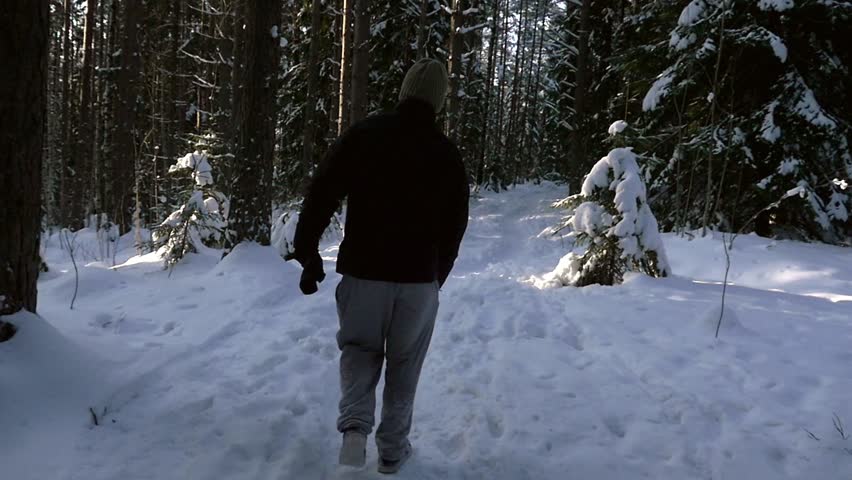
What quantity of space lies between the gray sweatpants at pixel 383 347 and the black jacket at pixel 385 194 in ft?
0.27

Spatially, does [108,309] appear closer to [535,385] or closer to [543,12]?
[535,385]

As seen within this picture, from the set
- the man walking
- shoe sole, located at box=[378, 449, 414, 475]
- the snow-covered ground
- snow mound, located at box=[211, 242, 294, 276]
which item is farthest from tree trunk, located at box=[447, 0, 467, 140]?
shoe sole, located at box=[378, 449, 414, 475]

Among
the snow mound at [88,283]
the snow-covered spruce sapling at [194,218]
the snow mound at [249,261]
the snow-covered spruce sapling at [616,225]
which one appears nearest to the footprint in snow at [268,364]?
the snow mound at [88,283]

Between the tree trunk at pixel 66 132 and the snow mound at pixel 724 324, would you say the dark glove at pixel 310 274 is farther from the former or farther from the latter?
the tree trunk at pixel 66 132

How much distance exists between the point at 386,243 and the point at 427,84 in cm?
80

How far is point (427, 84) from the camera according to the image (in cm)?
250

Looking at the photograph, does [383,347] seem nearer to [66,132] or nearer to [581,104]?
[581,104]

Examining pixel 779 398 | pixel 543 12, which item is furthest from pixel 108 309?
pixel 543 12

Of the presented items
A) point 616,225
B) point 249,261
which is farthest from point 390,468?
point 616,225

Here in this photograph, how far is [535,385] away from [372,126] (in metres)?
2.31

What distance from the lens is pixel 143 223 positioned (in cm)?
1761

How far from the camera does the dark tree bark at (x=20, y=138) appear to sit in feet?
8.71

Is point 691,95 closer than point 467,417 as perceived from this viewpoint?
No

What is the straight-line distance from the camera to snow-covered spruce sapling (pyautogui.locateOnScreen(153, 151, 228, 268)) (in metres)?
7.11
